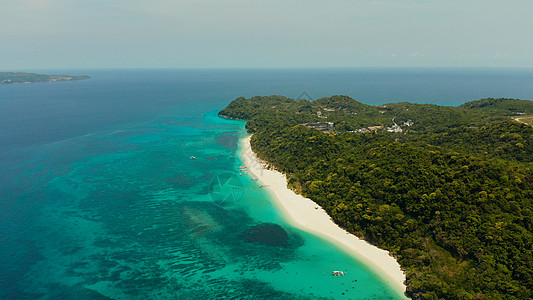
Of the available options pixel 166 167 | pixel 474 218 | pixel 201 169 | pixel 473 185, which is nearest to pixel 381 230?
pixel 474 218

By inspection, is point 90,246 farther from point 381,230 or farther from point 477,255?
point 477,255

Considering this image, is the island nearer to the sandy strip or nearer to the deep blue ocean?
the sandy strip

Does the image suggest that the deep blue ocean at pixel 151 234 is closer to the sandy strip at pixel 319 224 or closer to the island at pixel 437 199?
the sandy strip at pixel 319 224

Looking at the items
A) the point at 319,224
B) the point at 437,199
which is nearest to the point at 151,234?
the point at 319,224

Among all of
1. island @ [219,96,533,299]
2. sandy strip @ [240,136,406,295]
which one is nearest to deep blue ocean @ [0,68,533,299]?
sandy strip @ [240,136,406,295]

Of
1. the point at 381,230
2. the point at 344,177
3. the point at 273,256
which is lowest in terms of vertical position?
the point at 273,256

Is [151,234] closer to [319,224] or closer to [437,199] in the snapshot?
[319,224]
